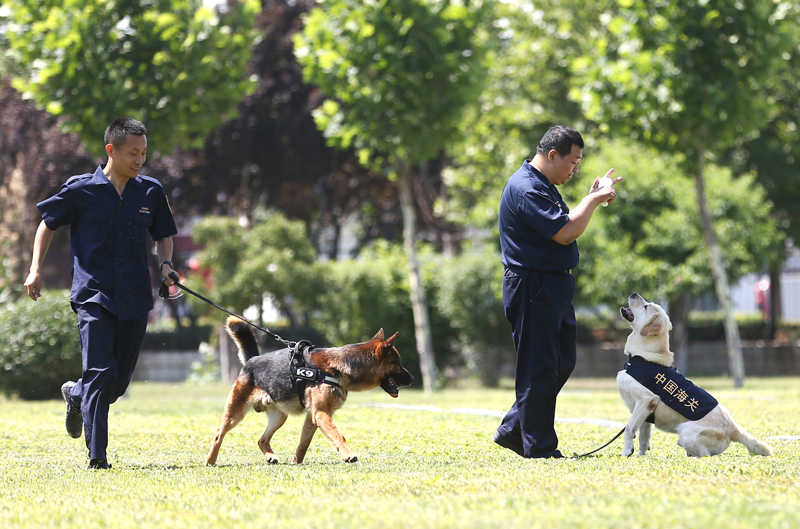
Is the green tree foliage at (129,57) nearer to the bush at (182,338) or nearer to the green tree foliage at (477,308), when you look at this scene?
the green tree foliage at (477,308)

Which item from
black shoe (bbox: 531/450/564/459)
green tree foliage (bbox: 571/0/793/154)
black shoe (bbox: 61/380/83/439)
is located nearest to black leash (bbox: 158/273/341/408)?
black shoe (bbox: 61/380/83/439)

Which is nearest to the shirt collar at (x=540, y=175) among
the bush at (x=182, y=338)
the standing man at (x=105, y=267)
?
the standing man at (x=105, y=267)

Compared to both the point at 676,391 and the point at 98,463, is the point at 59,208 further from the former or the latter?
the point at 676,391

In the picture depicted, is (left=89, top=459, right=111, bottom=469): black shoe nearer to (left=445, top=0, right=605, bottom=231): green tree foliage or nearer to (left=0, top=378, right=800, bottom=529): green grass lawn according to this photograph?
(left=0, top=378, right=800, bottom=529): green grass lawn

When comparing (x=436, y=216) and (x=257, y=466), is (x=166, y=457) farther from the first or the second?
(x=436, y=216)

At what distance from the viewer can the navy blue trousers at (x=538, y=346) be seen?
6195 millimetres

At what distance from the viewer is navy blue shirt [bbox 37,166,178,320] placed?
626 cm

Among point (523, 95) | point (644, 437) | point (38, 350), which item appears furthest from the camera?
point (523, 95)

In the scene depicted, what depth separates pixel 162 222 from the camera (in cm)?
672

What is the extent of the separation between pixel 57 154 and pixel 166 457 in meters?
19.9

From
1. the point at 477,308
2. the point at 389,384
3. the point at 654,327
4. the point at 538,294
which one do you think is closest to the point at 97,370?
the point at 389,384

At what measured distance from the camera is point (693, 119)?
1727 cm

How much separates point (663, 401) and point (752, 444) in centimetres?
62

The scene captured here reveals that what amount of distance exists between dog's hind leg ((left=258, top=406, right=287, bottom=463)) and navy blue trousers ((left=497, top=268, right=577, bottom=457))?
1.76 m
